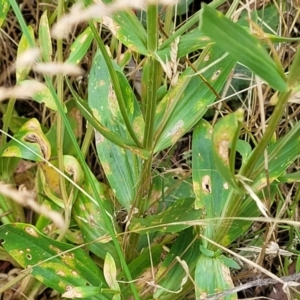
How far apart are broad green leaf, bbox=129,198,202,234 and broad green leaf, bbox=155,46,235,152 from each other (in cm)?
11

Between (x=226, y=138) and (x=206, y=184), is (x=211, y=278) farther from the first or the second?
(x=226, y=138)

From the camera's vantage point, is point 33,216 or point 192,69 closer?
point 192,69

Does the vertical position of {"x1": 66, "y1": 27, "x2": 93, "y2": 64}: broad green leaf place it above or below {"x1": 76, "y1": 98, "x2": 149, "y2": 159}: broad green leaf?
above

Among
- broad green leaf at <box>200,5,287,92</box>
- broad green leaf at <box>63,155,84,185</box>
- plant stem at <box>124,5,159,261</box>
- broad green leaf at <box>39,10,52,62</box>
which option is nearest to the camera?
broad green leaf at <box>200,5,287,92</box>

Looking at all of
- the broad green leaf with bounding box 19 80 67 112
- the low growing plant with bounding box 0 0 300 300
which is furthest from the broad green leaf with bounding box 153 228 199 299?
the broad green leaf with bounding box 19 80 67 112

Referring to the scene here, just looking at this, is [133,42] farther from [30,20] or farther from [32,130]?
[30,20]

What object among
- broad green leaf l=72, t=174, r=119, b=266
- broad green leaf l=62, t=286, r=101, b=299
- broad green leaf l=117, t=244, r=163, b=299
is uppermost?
broad green leaf l=62, t=286, r=101, b=299

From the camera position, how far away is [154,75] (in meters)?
0.74

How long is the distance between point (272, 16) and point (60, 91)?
567 millimetres

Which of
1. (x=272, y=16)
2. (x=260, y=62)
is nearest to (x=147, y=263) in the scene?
(x=260, y=62)

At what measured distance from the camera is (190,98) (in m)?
0.88

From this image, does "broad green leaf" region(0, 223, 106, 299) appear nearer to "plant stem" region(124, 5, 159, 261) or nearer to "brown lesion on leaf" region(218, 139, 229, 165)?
"plant stem" region(124, 5, 159, 261)

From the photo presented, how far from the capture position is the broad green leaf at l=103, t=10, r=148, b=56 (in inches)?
29.0

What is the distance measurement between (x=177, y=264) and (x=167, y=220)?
0.38 ft
